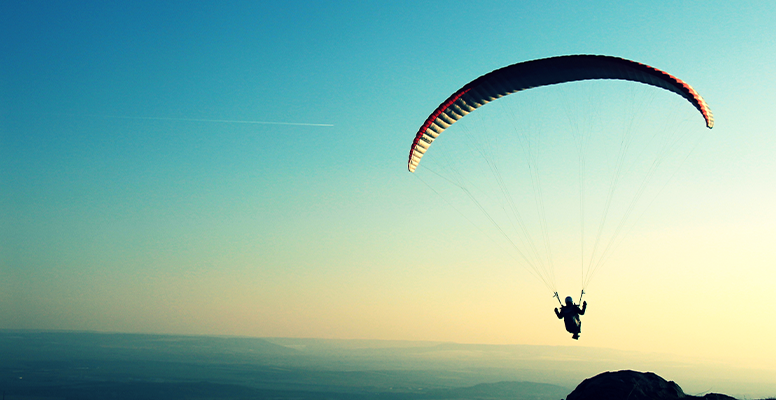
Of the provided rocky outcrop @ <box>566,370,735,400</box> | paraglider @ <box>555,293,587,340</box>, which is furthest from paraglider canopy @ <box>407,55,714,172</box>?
rocky outcrop @ <box>566,370,735,400</box>

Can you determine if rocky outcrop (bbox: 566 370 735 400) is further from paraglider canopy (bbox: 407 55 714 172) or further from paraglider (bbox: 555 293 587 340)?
paraglider canopy (bbox: 407 55 714 172)

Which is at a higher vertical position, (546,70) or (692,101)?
(546,70)

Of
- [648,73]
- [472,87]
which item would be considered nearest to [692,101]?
[648,73]

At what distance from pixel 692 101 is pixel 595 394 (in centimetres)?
1064

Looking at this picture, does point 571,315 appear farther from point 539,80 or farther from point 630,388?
point 539,80

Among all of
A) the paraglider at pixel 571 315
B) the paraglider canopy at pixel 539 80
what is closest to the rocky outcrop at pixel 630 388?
the paraglider at pixel 571 315

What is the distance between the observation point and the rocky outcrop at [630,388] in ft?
51.8

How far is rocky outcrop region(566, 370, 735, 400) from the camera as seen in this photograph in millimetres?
15781

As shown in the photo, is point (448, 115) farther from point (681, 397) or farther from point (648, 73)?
point (681, 397)

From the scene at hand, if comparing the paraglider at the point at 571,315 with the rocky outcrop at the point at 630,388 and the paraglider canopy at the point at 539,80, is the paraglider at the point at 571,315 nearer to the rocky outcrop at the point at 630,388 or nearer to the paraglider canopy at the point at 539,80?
the rocky outcrop at the point at 630,388

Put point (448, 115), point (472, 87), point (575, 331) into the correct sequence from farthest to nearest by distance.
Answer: point (448, 115) → point (472, 87) → point (575, 331)

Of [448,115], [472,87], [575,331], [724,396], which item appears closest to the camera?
[724,396]

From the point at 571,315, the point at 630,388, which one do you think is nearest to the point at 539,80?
the point at 571,315

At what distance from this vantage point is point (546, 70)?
17578 mm
